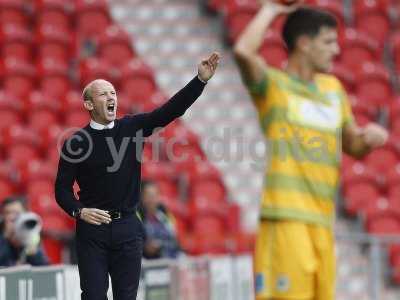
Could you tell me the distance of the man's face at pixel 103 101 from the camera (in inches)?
212

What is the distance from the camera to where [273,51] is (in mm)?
13328

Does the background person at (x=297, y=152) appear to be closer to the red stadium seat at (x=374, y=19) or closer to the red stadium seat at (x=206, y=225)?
the red stadium seat at (x=206, y=225)

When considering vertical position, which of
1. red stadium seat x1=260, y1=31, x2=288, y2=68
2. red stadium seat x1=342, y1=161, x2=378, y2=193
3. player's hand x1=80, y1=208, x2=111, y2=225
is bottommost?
player's hand x1=80, y1=208, x2=111, y2=225

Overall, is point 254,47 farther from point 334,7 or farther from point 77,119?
point 334,7

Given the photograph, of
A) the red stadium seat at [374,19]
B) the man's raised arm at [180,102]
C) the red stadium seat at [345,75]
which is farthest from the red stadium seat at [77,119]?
the man's raised arm at [180,102]

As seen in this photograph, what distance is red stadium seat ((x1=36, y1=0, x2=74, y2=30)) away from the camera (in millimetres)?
13055

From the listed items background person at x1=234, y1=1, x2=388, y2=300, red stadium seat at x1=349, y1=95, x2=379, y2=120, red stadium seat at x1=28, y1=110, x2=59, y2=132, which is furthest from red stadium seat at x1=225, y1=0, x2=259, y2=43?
background person at x1=234, y1=1, x2=388, y2=300

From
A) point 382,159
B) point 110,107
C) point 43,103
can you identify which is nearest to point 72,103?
point 43,103

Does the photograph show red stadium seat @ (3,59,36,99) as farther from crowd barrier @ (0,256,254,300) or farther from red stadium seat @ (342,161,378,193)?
crowd barrier @ (0,256,254,300)

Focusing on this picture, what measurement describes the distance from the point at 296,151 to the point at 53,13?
29.4 feet

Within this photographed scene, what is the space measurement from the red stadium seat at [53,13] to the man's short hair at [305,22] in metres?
8.62

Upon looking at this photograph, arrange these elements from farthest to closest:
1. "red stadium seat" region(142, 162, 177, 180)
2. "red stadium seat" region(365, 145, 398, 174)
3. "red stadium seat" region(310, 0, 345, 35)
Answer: "red stadium seat" region(310, 0, 345, 35), "red stadium seat" region(365, 145, 398, 174), "red stadium seat" region(142, 162, 177, 180)

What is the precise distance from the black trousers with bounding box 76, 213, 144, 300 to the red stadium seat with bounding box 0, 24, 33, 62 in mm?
7510

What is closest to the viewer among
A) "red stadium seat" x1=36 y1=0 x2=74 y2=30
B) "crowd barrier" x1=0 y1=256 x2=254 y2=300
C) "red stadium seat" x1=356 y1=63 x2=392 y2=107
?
"crowd barrier" x1=0 y1=256 x2=254 y2=300
